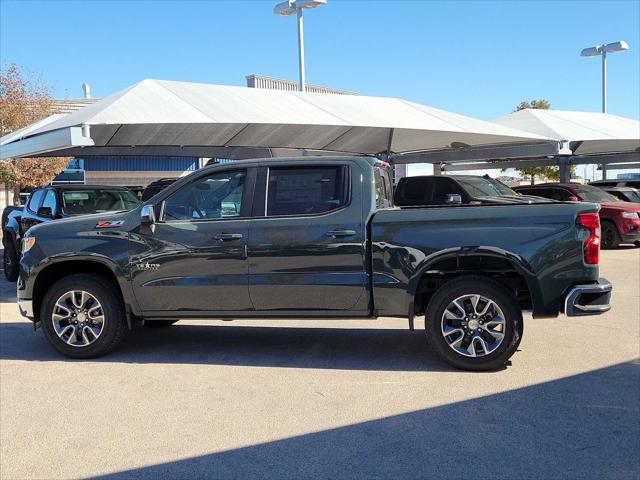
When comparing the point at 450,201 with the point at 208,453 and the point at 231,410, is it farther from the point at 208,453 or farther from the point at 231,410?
the point at 208,453

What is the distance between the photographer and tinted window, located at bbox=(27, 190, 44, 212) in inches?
454

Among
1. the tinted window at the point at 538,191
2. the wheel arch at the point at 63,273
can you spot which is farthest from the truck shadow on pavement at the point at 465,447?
the tinted window at the point at 538,191

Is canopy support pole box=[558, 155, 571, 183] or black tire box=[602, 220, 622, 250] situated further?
canopy support pole box=[558, 155, 571, 183]

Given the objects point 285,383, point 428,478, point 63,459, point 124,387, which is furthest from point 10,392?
point 428,478

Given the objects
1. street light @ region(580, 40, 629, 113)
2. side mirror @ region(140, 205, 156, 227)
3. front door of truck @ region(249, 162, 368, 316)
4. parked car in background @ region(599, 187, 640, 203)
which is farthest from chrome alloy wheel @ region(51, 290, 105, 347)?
street light @ region(580, 40, 629, 113)

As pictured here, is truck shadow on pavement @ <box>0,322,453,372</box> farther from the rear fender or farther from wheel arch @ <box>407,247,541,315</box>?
the rear fender

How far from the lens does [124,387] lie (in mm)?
5516

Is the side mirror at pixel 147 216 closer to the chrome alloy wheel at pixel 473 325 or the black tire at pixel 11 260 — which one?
the chrome alloy wheel at pixel 473 325

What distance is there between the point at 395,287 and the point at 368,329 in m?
1.87

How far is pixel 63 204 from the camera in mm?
10992

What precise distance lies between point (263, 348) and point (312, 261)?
1331 millimetres

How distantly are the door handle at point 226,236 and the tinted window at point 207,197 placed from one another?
0.22 meters

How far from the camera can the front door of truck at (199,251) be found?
6133mm

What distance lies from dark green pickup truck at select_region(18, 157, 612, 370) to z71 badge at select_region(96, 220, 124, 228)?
11 millimetres
